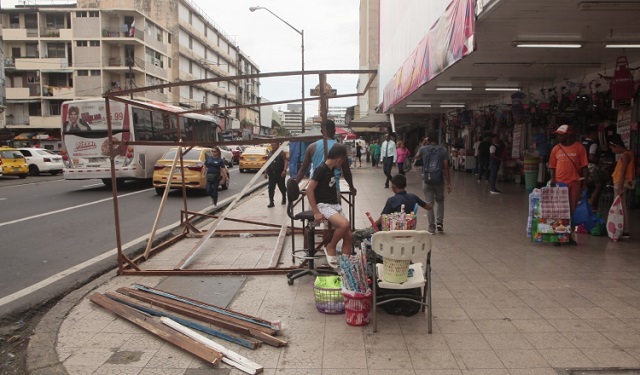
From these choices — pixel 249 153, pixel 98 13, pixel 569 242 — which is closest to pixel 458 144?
pixel 249 153

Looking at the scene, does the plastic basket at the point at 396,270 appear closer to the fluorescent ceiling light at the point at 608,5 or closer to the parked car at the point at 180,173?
the fluorescent ceiling light at the point at 608,5

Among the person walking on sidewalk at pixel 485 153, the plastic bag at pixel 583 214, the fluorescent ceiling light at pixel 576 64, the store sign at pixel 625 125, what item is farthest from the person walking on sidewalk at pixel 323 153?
the person walking on sidewalk at pixel 485 153

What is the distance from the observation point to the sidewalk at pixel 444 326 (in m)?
3.79

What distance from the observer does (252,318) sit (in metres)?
4.57

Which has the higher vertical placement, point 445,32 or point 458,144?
point 445,32

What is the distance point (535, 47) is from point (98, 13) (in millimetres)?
48662

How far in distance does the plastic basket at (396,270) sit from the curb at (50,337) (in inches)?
108

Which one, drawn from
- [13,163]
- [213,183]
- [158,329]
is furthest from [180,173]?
[13,163]

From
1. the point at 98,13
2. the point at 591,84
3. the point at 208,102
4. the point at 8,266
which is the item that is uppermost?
the point at 98,13

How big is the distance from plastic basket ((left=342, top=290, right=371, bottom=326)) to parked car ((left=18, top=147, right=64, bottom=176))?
89.6ft

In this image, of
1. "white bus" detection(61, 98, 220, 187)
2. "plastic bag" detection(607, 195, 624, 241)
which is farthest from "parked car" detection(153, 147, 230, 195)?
"plastic bag" detection(607, 195, 624, 241)

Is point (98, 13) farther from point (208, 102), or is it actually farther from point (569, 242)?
point (569, 242)

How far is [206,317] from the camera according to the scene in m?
4.60

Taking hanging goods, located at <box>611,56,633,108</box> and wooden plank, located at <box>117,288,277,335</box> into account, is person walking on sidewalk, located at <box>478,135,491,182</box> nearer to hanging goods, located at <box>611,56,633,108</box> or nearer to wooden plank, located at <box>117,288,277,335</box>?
hanging goods, located at <box>611,56,633,108</box>
